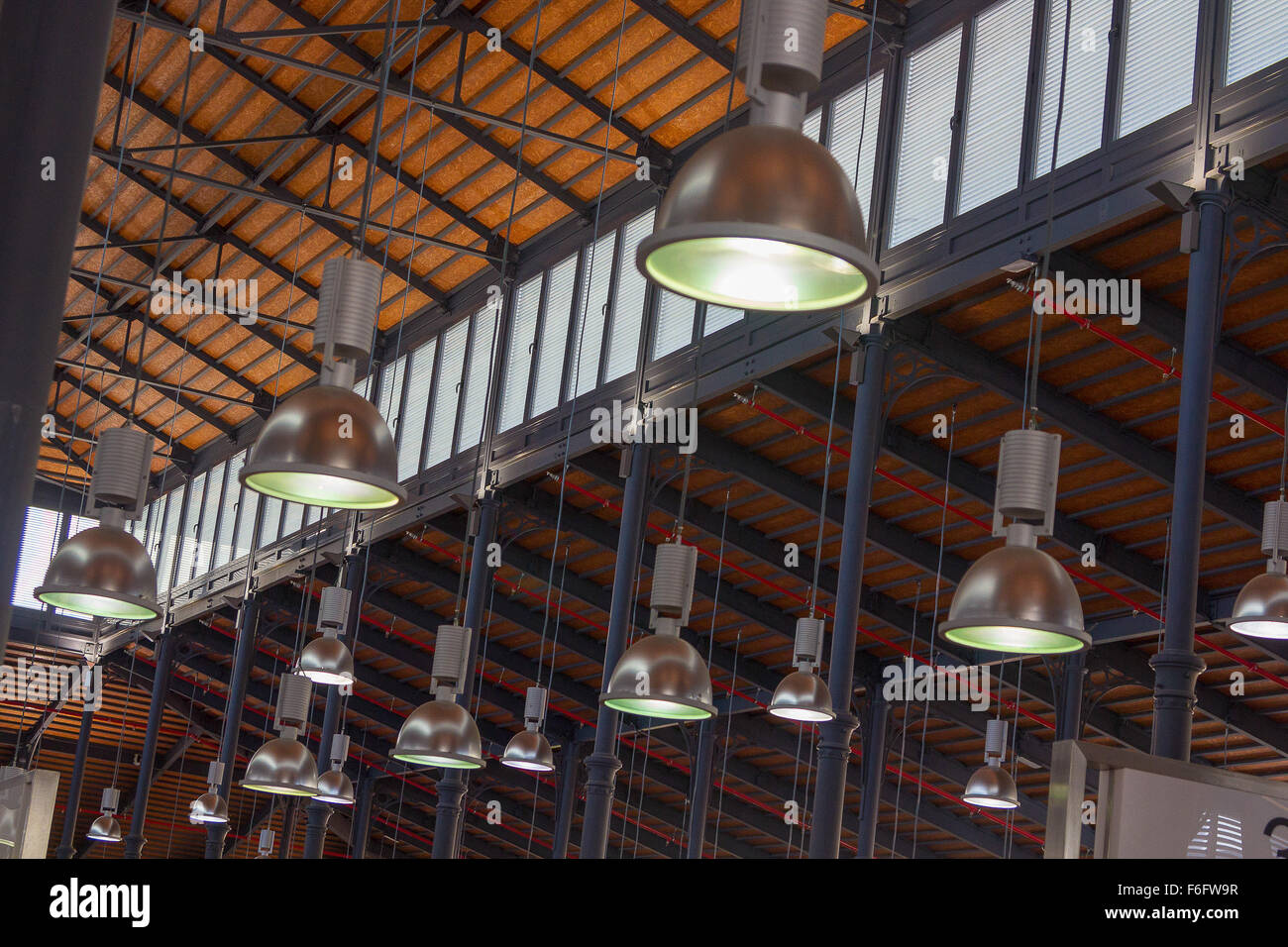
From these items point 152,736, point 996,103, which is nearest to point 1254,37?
point 996,103

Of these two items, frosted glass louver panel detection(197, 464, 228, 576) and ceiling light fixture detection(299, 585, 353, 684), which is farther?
frosted glass louver panel detection(197, 464, 228, 576)

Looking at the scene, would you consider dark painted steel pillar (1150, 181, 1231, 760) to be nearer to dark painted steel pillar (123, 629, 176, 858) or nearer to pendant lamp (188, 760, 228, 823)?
pendant lamp (188, 760, 228, 823)

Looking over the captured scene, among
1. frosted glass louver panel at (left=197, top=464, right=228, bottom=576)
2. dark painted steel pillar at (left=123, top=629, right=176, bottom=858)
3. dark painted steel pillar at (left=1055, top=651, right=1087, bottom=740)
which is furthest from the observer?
frosted glass louver panel at (left=197, top=464, right=228, bottom=576)

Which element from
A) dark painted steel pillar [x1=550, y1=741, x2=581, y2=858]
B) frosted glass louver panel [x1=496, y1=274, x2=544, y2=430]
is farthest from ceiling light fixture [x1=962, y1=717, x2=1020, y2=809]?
dark painted steel pillar [x1=550, y1=741, x2=581, y2=858]

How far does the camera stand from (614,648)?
1484cm

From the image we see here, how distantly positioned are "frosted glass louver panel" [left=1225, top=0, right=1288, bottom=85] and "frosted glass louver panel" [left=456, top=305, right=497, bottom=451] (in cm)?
1083

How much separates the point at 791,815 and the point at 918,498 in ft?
32.8

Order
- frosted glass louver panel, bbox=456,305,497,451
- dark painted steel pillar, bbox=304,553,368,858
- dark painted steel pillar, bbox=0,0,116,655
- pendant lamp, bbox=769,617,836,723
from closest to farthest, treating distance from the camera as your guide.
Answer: dark painted steel pillar, bbox=0,0,116,655 < pendant lamp, bbox=769,617,836,723 < frosted glass louver panel, bbox=456,305,497,451 < dark painted steel pillar, bbox=304,553,368,858

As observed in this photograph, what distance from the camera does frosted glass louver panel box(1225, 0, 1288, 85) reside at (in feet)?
33.1

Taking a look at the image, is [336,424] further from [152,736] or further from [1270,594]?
[152,736]
